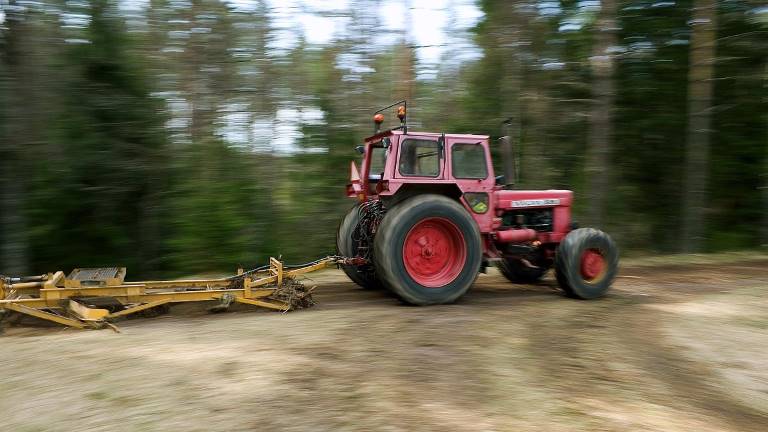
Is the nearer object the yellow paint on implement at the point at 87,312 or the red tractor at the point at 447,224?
the yellow paint on implement at the point at 87,312

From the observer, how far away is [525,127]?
1202 cm

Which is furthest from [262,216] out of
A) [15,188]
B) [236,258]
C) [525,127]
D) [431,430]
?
[431,430]

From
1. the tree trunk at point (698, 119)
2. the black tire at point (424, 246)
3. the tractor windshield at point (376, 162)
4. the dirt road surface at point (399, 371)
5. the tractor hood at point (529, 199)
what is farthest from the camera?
the tree trunk at point (698, 119)

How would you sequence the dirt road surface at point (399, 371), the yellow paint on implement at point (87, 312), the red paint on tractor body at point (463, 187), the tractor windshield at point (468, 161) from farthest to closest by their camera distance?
the tractor windshield at point (468, 161), the red paint on tractor body at point (463, 187), the yellow paint on implement at point (87, 312), the dirt road surface at point (399, 371)

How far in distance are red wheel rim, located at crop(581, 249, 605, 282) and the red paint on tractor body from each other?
1.56 feet

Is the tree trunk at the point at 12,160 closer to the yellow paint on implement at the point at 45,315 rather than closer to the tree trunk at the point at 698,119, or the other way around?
the yellow paint on implement at the point at 45,315

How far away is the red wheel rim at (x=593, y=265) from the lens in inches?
272

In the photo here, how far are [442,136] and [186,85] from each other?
17.2 feet

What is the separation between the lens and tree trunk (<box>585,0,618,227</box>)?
1052 centimetres

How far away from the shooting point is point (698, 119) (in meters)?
11.8

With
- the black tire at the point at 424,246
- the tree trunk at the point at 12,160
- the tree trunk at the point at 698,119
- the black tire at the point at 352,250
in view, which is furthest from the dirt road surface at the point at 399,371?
the tree trunk at the point at 698,119

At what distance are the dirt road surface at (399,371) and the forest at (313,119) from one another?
408 centimetres

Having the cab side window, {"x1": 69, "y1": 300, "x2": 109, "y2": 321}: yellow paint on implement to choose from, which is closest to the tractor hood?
the cab side window

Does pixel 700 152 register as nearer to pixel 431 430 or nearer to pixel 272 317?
pixel 272 317
